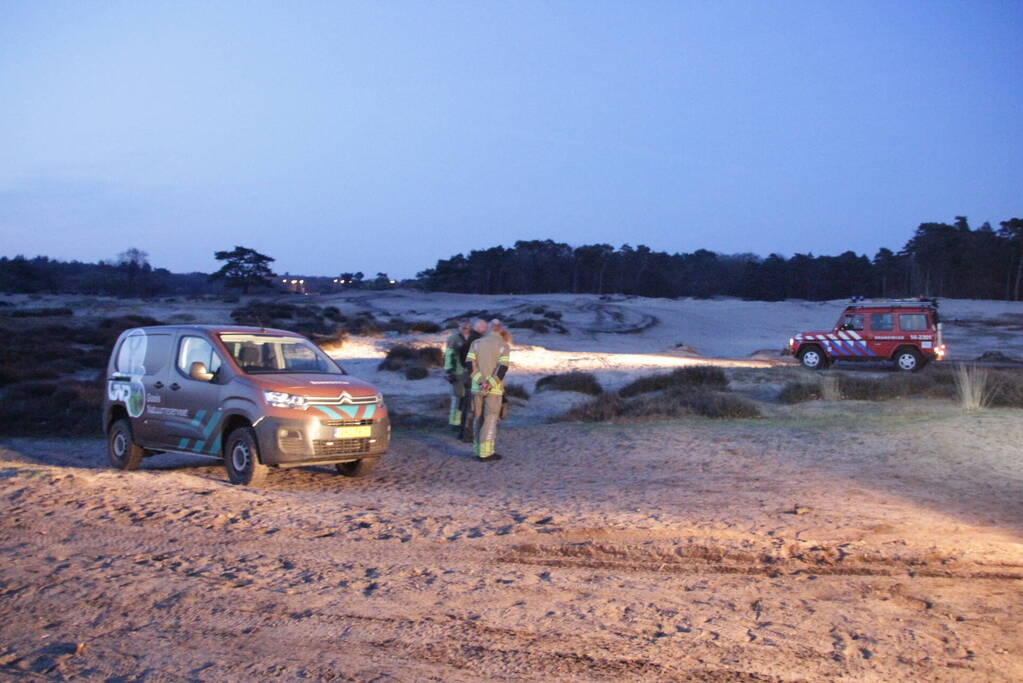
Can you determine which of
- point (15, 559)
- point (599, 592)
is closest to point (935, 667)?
point (599, 592)

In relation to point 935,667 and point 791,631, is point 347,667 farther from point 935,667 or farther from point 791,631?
point 935,667

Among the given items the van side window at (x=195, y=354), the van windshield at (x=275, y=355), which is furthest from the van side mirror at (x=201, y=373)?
the van windshield at (x=275, y=355)

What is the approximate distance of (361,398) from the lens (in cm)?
1037

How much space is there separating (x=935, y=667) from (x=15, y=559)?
620 cm

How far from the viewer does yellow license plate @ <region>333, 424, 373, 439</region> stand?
10.0 metres

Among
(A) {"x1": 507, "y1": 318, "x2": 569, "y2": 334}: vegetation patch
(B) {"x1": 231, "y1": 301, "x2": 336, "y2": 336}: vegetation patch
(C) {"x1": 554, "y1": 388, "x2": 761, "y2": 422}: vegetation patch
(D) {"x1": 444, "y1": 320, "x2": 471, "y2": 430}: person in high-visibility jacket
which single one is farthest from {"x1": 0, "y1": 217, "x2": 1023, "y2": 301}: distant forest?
(D) {"x1": 444, "y1": 320, "x2": 471, "y2": 430}: person in high-visibility jacket

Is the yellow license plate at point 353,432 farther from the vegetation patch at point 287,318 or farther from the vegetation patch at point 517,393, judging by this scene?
the vegetation patch at point 287,318

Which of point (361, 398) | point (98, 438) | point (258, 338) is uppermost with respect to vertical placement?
point (258, 338)

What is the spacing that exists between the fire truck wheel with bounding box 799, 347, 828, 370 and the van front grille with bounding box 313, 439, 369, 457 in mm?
21133

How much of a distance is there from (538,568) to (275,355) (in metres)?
5.48

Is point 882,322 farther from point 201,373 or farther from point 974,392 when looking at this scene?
point 201,373

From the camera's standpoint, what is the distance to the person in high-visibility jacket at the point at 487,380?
11891 millimetres

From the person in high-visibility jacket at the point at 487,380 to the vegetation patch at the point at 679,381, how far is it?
944 cm

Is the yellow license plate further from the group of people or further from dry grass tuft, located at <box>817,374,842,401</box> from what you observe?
dry grass tuft, located at <box>817,374,842,401</box>
